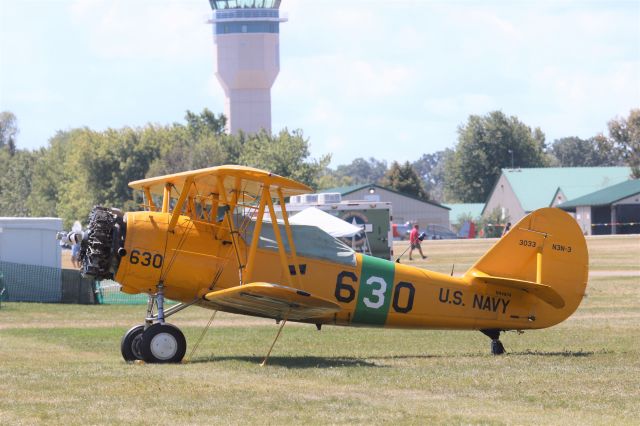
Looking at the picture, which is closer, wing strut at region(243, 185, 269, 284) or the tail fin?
wing strut at region(243, 185, 269, 284)

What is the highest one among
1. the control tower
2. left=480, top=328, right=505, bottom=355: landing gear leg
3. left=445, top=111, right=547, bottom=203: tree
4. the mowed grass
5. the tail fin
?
the control tower

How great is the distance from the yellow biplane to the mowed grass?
22.0 inches

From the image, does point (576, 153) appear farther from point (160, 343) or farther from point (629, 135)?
point (160, 343)

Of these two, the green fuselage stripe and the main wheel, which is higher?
the green fuselage stripe

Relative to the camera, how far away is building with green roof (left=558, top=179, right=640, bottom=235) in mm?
86062

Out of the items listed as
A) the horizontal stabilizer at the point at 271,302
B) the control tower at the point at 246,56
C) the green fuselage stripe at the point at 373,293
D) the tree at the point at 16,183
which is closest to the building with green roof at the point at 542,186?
the control tower at the point at 246,56

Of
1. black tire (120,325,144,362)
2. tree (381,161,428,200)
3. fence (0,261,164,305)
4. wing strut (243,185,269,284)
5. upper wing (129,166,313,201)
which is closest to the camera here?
upper wing (129,166,313,201)

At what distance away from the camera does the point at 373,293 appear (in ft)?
52.5

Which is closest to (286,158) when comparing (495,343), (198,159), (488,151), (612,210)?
(198,159)

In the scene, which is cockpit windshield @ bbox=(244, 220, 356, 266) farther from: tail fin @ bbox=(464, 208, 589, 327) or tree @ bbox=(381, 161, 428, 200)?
tree @ bbox=(381, 161, 428, 200)

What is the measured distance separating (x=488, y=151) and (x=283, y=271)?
378 ft

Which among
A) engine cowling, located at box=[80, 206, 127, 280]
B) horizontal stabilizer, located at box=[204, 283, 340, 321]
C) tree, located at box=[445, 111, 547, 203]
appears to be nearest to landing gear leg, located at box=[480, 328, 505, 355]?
horizontal stabilizer, located at box=[204, 283, 340, 321]

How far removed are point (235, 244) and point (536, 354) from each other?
14.7 feet

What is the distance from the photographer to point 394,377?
44.1 feet
